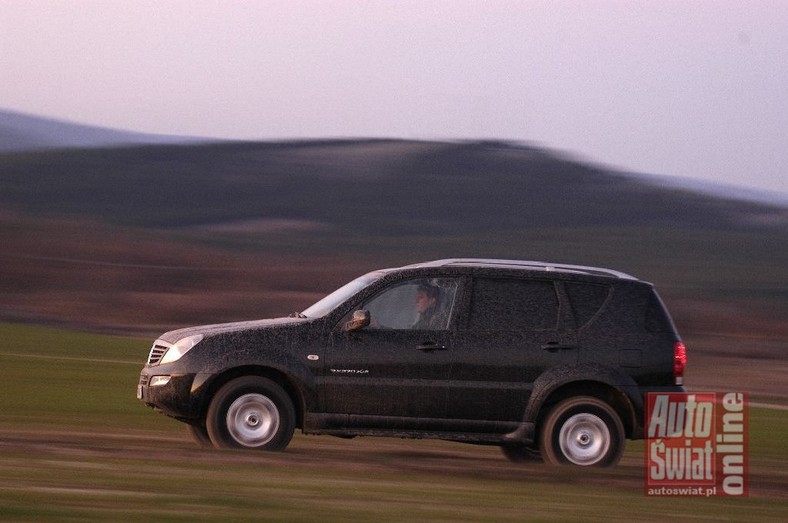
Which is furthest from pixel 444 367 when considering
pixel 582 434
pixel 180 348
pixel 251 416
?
pixel 180 348

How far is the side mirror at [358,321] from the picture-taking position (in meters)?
11.0

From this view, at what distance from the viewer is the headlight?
443 inches

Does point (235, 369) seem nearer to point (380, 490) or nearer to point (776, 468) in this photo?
point (380, 490)

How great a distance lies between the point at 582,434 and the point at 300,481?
289cm

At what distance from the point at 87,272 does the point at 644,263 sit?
40770mm

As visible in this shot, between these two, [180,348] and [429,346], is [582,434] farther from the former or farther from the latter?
[180,348]

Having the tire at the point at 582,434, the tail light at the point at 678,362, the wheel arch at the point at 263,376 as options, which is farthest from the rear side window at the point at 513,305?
the wheel arch at the point at 263,376

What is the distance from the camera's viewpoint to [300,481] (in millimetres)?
9609

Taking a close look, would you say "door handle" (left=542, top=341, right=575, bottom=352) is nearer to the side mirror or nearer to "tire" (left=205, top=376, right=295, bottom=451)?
the side mirror

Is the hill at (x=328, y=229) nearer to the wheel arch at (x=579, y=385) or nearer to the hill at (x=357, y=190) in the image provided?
the hill at (x=357, y=190)

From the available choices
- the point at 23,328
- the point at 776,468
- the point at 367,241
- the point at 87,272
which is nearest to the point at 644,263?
the point at 367,241

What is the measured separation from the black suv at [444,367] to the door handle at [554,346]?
0.04ft

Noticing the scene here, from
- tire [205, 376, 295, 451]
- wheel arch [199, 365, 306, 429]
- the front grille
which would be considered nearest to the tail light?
wheel arch [199, 365, 306, 429]

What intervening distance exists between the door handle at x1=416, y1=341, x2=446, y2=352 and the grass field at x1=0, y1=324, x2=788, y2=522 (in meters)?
1.01
